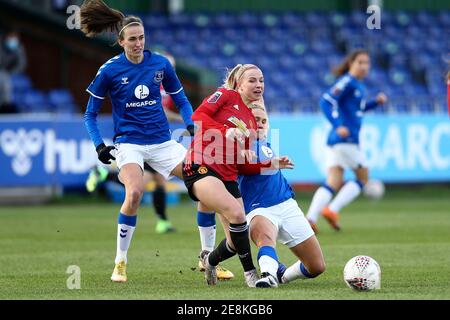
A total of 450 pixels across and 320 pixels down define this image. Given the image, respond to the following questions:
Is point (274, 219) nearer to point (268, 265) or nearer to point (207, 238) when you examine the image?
point (268, 265)

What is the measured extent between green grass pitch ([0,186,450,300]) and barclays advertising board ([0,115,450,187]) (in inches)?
29.8

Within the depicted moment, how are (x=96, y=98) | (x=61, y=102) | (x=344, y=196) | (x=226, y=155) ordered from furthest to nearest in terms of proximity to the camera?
(x=61, y=102) → (x=344, y=196) → (x=96, y=98) → (x=226, y=155)

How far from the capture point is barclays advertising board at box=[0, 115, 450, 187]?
19.7 metres

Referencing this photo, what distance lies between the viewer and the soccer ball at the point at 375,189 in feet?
68.5

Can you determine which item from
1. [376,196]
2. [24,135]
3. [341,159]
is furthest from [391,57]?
[341,159]

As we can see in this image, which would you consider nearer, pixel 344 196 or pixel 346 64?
pixel 344 196

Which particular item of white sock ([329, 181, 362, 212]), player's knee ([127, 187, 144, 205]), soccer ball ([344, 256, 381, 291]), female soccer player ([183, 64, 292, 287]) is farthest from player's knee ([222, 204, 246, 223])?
white sock ([329, 181, 362, 212])

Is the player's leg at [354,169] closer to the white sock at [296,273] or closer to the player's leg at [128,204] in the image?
the player's leg at [128,204]

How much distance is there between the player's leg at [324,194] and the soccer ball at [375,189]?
572 centimetres

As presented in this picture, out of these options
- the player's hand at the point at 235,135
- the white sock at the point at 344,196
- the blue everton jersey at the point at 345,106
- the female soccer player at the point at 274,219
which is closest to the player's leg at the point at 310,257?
the female soccer player at the point at 274,219

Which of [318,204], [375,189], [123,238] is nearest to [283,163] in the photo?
[123,238]

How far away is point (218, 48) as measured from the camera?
27.9 meters

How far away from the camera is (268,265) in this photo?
8492mm

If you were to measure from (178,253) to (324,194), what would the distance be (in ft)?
11.0
